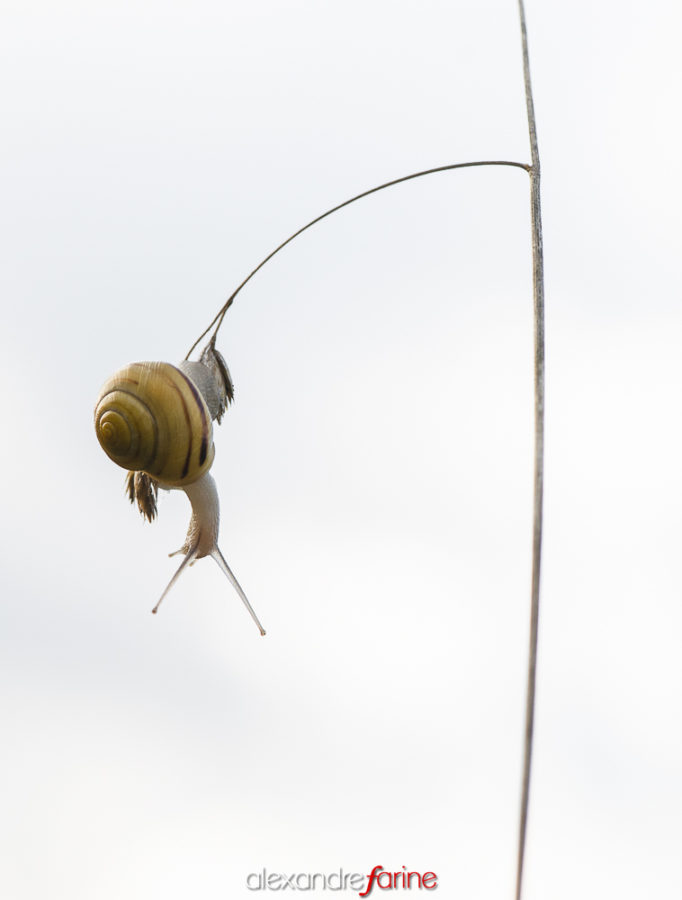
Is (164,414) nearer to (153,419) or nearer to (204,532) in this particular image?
(153,419)

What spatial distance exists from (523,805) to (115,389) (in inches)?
85.6

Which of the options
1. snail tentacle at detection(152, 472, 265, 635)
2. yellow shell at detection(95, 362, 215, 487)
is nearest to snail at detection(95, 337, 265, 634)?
yellow shell at detection(95, 362, 215, 487)

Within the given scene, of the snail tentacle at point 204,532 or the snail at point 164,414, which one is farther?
the snail tentacle at point 204,532

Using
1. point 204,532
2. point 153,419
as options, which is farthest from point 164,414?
point 204,532

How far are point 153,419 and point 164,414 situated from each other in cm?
5

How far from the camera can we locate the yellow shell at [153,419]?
324cm

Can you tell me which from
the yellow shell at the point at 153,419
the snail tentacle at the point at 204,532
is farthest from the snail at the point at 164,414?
the snail tentacle at the point at 204,532

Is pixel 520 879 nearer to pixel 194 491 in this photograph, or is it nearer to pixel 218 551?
pixel 194 491

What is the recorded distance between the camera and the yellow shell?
3.24m

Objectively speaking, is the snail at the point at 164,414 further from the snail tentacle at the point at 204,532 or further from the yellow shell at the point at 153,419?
the snail tentacle at the point at 204,532

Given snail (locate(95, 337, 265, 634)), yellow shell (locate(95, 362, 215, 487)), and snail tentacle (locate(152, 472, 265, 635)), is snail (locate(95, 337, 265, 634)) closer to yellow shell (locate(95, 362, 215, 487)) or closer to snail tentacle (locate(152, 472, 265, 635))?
yellow shell (locate(95, 362, 215, 487))

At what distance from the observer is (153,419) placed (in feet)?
10.7

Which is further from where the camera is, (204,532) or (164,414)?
(204,532)

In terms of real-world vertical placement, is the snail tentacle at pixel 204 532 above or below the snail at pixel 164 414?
below
